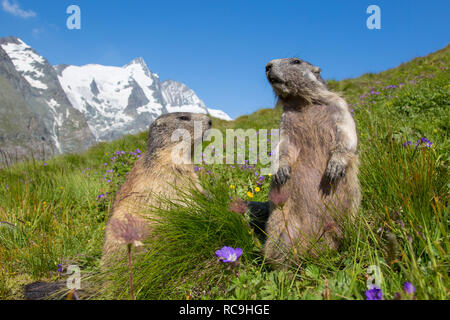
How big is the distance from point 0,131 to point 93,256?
3894 inches

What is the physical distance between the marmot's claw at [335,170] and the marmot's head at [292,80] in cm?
81

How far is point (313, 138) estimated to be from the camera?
2680 mm

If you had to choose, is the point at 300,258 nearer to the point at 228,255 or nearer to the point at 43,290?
the point at 228,255

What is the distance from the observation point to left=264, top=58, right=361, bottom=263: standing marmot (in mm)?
2344

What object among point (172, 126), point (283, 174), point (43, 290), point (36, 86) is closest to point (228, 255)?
point (283, 174)

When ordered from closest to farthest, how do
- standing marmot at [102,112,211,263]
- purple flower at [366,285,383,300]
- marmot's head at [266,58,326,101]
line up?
1. purple flower at [366,285,383,300]
2. marmot's head at [266,58,326,101]
3. standing marmot at [102,112,211,263]

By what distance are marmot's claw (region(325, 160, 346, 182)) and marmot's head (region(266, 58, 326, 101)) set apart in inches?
32.0

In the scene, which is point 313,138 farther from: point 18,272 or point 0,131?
point 0,131

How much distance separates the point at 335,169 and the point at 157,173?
229 centimetres

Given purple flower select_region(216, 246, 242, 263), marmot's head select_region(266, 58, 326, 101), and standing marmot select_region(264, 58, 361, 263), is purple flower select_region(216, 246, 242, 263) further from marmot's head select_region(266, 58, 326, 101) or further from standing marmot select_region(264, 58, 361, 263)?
marmot's head select_region(266, 58, 326, 101)

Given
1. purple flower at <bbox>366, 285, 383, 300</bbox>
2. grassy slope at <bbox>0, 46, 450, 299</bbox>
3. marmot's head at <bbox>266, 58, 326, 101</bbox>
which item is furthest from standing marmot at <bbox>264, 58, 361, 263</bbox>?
purple flower at <bbox>366, 285, 383, 300</bbox>

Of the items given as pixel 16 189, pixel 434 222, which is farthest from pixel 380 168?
pixel 16 189

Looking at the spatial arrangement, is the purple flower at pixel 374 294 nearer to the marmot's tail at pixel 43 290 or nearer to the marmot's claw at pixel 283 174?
the marmot's claw at pixel 283 174

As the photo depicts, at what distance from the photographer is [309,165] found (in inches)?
103
